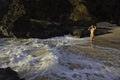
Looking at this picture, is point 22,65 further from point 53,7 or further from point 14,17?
point 53,7

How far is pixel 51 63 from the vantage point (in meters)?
15.8

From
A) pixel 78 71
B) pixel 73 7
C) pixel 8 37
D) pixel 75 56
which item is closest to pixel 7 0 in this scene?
pixel 8 37

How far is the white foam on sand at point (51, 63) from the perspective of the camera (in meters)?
14.7

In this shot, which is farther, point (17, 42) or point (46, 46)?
point (17, 42)

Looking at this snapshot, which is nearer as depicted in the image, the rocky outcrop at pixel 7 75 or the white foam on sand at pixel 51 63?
the rocky outcrop at pixel 7 75

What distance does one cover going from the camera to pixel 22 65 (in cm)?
1592

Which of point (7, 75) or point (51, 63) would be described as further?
point (51, 63)

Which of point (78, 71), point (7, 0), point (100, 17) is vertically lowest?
point (78, 71)

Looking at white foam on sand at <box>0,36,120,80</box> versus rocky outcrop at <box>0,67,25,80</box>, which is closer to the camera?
rocky outcrop at <box>0,67,25,80</box>

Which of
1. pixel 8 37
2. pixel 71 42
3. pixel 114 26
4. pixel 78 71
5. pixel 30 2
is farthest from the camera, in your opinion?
pixel 114 26

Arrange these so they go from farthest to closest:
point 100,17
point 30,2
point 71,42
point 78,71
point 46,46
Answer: point 100,17 → point 30,2 → point 71,42 → point 46,46 → point 78,71

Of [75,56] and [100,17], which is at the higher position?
[100,17]

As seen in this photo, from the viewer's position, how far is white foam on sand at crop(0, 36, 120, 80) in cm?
1466

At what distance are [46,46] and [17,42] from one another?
2.82 m
